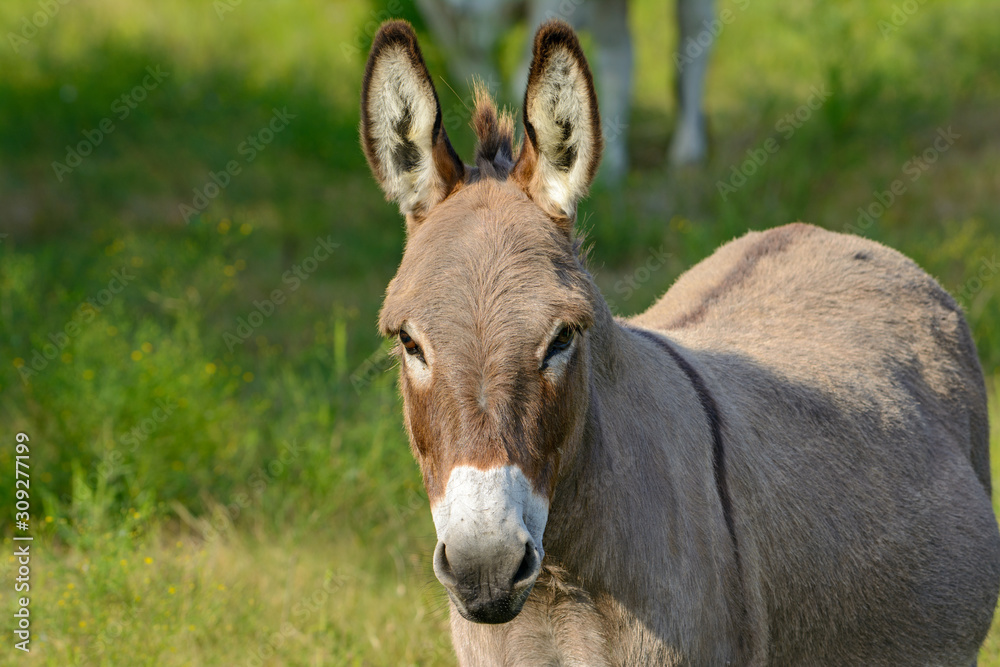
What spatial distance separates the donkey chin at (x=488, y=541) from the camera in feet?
5.97

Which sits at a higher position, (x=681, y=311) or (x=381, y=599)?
(x=681, y=311)

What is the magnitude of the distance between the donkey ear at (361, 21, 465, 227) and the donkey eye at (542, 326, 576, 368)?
534 mm

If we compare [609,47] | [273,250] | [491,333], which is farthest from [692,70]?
[491,333]

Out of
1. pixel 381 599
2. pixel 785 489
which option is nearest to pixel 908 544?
pixel 785 489

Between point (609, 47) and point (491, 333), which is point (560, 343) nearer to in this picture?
point (491, 333)

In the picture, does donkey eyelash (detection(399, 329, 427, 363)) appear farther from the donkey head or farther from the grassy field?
the grassy field

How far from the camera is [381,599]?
4098 mm

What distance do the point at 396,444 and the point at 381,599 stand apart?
87cm

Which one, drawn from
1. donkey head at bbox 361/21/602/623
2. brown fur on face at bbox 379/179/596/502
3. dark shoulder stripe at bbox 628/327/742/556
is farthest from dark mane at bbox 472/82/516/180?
dark shoulder stripe at bbox 628/327/742/556

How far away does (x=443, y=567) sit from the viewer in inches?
74.7

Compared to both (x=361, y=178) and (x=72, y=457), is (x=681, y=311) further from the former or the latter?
(x=361, y=178)

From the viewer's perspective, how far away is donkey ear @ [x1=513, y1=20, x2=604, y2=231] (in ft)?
7.27

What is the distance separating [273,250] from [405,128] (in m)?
5.87

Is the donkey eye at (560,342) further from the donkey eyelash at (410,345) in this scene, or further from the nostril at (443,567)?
the nostril at (443,567)
